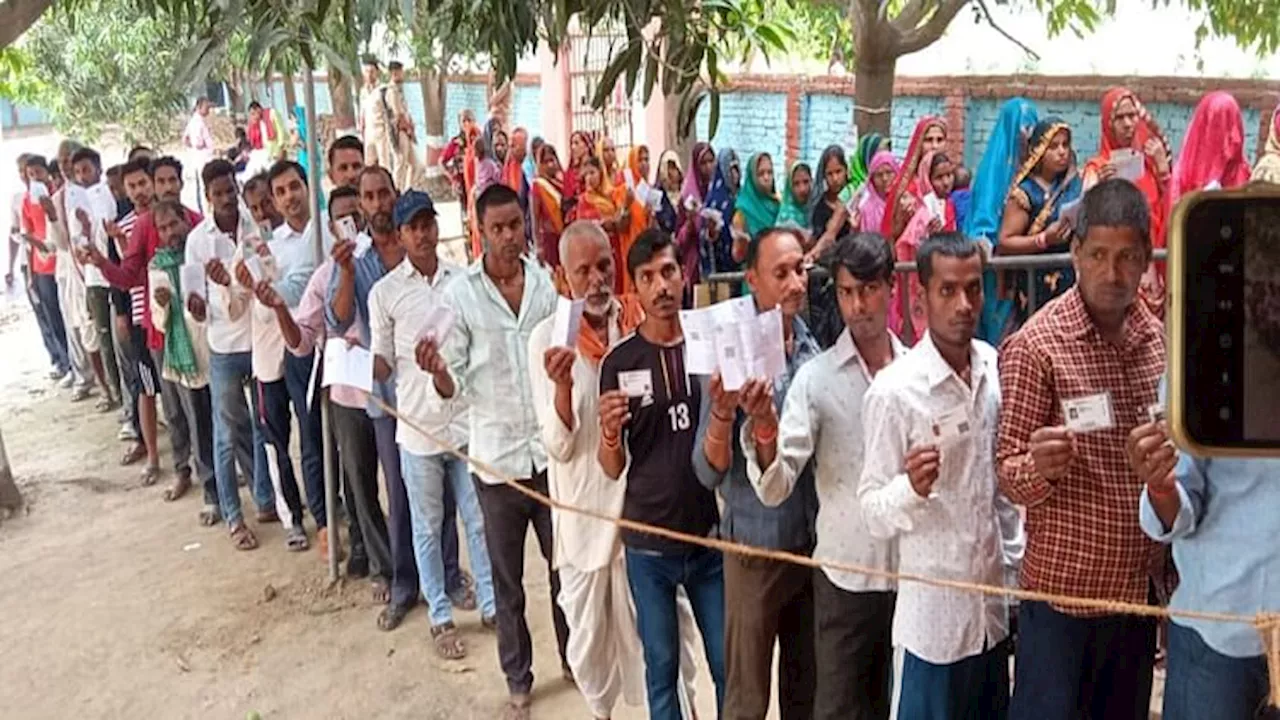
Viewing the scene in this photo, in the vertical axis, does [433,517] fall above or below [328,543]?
above

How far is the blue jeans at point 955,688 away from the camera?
2615mm

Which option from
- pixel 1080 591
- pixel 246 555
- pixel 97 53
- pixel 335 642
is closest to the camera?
pixel 1080 591

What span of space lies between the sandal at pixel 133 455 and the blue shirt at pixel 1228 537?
6383mm

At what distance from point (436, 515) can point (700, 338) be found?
211cm

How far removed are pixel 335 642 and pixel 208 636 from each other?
1.93 ft

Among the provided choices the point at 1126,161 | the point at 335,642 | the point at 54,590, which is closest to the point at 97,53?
the point at 54,590

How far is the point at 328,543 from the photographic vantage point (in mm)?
5184

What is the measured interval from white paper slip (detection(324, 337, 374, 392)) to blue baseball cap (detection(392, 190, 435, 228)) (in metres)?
0.50

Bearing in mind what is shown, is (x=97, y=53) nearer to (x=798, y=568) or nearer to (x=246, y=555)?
(x=246, y=555)

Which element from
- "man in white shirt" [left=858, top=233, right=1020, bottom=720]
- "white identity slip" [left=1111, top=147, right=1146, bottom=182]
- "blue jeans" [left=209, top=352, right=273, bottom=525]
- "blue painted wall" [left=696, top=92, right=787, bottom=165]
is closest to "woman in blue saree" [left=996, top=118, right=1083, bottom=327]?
"white identity slip" [left=1111, top=147, right=1146, bottom=182]

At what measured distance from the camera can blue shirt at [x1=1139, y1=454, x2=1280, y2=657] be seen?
2152mm

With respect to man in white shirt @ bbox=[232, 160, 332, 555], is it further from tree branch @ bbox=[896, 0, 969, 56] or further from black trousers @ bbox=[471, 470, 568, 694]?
tree branch @ bbox=[896, 0, 969, 56]

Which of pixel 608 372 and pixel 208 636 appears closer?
pixel 608 372

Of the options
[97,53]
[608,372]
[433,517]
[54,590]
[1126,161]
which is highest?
[97,53]
